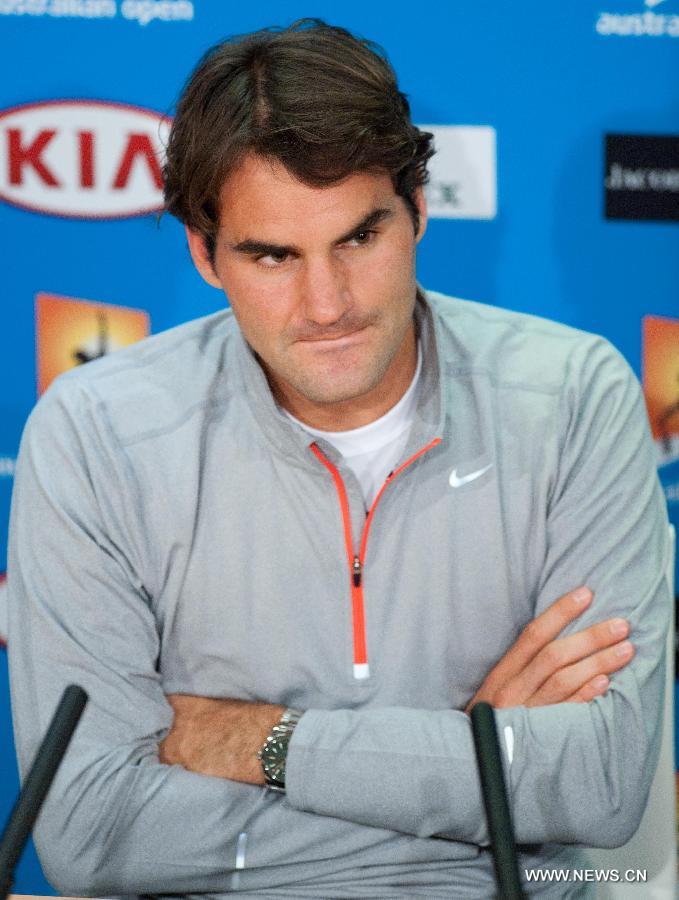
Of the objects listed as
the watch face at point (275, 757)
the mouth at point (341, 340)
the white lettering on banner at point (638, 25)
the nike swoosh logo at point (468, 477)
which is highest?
the white lettering on banner at point (638, 25)

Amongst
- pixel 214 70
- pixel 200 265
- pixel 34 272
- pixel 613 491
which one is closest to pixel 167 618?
pixel 200 265

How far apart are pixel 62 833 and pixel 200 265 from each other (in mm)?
909

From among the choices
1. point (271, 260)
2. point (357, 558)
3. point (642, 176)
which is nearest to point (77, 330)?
point (271, 260)

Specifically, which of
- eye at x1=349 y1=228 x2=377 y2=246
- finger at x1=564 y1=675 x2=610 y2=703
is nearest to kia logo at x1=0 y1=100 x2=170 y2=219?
eye at x1=349 y1=228 x2=377 y2=246

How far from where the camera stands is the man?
1792 millimetres

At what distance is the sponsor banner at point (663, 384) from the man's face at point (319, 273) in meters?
0.95

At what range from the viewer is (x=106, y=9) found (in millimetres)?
2637

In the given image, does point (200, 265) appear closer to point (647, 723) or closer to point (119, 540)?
point (119, 540)

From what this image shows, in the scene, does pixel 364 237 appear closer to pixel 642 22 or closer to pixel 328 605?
pixel 328 605

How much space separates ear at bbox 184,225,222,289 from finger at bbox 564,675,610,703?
84cm

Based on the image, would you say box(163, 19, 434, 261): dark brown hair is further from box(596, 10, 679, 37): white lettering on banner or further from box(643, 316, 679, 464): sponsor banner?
box(643, 316, 679, 464): sponsor banner

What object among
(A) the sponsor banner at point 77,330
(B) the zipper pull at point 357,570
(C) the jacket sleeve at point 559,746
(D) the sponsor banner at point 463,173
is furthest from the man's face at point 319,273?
(A) the sponsor banner at point 77,330

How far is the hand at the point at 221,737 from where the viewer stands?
1839 mm

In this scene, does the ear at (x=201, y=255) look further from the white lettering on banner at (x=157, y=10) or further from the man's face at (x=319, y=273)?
the white lettering on banner at (x=157, y=10)
